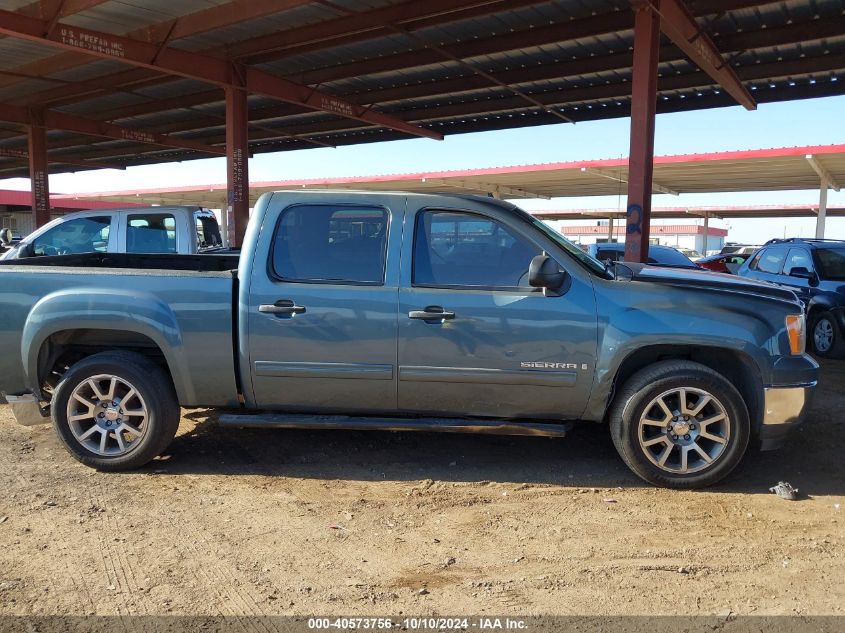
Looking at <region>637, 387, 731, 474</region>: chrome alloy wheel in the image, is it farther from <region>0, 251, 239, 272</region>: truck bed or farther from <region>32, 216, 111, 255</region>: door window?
<region>32, 216, 111, 255</region>: door window

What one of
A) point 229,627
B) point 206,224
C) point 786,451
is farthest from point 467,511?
point 206,224

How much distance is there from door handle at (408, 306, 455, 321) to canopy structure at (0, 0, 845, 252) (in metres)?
7.50

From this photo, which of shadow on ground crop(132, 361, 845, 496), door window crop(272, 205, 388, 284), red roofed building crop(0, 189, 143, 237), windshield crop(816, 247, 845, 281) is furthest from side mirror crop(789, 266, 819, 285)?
red roofed building crop(0, 189, 143, 237)

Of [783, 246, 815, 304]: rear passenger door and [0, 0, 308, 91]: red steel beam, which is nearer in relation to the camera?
[783, 246, 815, 304]: rear passenger door

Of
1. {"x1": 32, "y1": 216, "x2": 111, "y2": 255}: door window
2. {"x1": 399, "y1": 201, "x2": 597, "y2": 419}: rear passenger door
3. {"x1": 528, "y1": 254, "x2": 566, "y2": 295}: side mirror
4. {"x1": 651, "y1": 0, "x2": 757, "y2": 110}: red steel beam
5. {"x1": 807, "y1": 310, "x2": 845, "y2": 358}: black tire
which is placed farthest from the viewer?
{"x1": 651, "y1": 0, "x2": 757, "y2": 110}: red steel beam

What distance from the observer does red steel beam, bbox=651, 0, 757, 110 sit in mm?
10148

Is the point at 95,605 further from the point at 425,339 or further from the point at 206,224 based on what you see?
the point at 206,224

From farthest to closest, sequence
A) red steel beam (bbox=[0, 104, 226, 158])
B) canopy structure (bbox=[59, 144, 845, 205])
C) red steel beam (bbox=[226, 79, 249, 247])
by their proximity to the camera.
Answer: red steel beam (bbox=[0, 104, 226, 158]) < canopy structure (bbox=[59, 144, 845, 205]) < red steel beam (bbox=[226, 79, 249, 247])

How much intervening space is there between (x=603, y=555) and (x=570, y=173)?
21599 mm

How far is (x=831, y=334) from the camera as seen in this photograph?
916 centimetres

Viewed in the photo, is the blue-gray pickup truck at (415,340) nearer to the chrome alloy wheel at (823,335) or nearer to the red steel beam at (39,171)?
the chrome alloy wheel at (823,335)

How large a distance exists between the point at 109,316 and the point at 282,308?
1190 mm

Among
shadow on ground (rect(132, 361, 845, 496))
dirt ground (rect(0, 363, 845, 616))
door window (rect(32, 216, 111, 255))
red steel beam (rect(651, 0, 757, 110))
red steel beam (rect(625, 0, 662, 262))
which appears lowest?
Result: dirt ground (rect(0, 363, 845, 616))

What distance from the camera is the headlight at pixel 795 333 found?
4.17 meters
